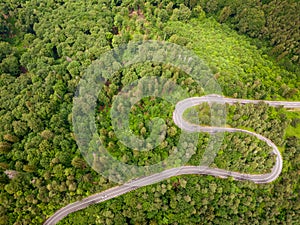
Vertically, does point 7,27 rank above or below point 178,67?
above

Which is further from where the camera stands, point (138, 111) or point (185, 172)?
point (138, 111)

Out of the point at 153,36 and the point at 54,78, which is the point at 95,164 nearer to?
the point at 54,78

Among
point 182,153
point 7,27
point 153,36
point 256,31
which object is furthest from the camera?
point 256,31

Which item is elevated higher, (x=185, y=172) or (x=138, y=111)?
(x=138, y=111)

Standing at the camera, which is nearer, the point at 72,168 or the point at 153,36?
the point at 72,168

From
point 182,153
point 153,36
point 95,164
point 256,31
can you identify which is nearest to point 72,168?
point 95,164

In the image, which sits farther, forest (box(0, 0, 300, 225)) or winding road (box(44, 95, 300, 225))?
winding road (box(44, 95, 300, 225))

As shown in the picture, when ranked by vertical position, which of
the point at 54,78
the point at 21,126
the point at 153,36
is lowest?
the point at 21,126

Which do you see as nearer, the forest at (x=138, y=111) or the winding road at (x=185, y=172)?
the forest at (x=138, y=111)
